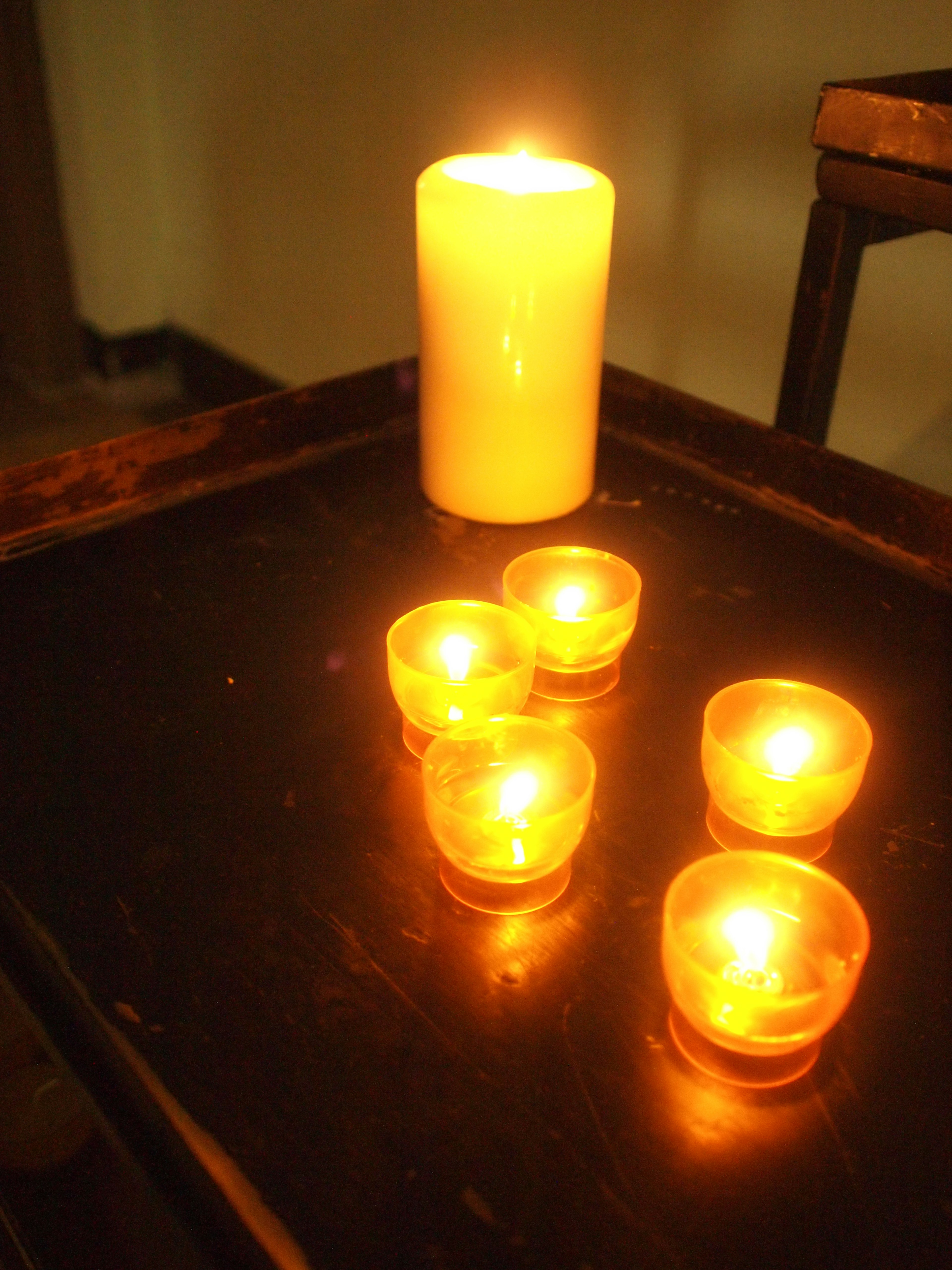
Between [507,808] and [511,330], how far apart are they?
371mm

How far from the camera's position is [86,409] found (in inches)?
88.1

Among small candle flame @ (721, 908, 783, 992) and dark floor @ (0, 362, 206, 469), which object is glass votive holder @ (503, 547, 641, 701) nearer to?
small candle flame @ (721, 908, 783, 992)

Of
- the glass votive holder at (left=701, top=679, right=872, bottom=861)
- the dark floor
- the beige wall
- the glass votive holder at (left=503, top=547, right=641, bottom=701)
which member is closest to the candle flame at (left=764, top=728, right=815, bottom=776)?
the glass votive holder at (left=701, top=679, right=872, bottom=861)

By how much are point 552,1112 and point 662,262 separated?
3.55 ft


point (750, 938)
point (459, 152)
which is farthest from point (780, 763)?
point (459, 152)

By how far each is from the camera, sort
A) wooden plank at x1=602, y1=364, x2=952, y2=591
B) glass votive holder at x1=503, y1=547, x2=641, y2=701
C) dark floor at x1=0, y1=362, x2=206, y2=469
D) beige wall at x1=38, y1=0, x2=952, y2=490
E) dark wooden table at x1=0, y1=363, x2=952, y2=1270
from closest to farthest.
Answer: dark wooden table at x1=0, y1=363, x2=952, y2=1270 → glass votive holder at x1=503, y1=547, x2=641, y2=701 → wooden plank at x1=602, y1=364, x2=952, y2=591 → beige wall at x1=38, y1=0, x2=952, y2=490 → dark floor at x1=0, y1=362, x2=206, y2=469

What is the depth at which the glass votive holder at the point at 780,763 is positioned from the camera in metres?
0.51

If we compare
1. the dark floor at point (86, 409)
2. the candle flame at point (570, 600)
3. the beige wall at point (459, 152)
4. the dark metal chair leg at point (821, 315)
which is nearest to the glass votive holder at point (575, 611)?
the candle flame at point (570, 600)

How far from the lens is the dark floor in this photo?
213 cm

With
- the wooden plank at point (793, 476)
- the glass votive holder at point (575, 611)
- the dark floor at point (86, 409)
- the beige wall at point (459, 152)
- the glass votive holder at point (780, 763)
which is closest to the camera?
the glass votive holder at point (780, 763)

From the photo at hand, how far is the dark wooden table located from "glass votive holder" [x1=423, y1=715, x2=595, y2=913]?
15mm

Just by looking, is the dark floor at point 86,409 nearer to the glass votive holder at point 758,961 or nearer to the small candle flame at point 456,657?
the small candle flame at point 456,657

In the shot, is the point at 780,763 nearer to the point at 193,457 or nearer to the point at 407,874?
the point at 407,874

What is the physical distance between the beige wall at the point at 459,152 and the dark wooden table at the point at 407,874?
409 millimetres
